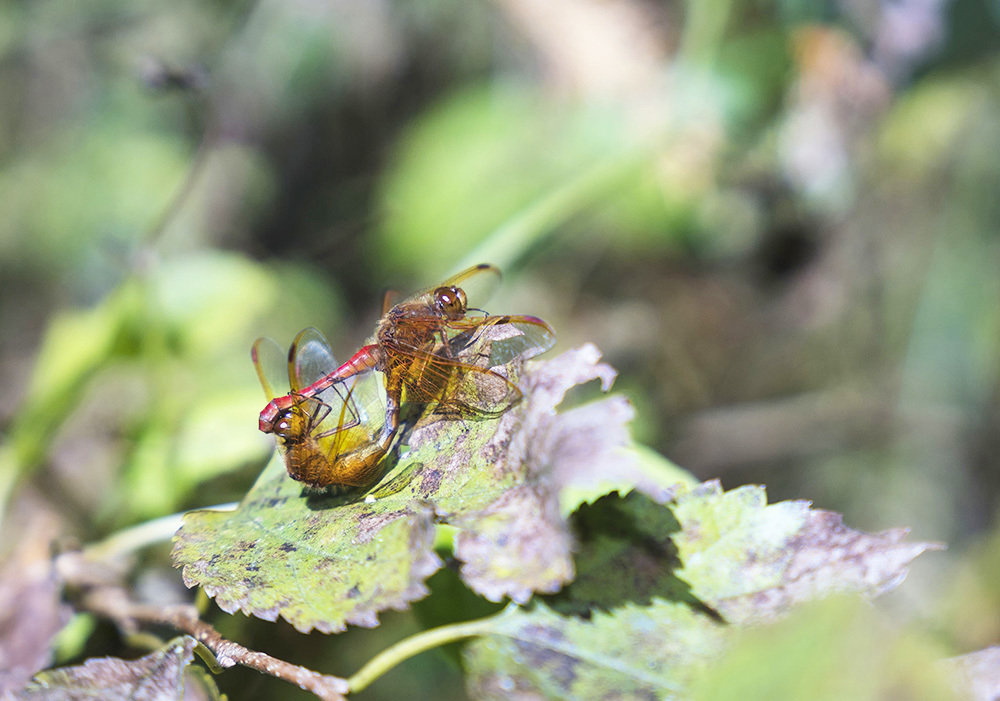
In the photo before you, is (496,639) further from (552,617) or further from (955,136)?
(955,136)

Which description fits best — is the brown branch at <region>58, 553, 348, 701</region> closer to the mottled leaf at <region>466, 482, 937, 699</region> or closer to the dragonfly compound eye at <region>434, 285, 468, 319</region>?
the mottled leaf at <region>466, 482, 937, 699</region>

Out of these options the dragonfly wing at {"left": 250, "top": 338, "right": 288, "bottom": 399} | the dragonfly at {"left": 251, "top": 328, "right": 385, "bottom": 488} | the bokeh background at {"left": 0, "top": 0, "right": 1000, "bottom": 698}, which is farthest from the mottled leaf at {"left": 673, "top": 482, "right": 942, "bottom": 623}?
the bokeh background at {"left": 0, "top": 0, "right": 1000, "bottom": 698}

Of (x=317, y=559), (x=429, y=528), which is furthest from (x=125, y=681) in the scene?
(x=429, y=528)

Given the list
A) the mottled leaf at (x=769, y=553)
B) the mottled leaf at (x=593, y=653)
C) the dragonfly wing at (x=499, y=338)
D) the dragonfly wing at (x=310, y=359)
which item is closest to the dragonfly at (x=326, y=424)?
the dragonfly wing at (x=310, y=359)

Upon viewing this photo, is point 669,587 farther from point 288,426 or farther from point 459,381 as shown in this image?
point 288,426

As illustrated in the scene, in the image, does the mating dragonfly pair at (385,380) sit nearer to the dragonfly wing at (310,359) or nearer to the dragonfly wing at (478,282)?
the dragonfly wing at (310,359)

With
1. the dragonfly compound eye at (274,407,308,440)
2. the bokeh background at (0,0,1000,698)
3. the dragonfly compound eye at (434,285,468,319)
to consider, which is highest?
the bokeh background at (0,0,1000,698)

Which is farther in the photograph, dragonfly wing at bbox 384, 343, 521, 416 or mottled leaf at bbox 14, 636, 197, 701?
dragonfly wing at bbox 384, 343, 521, 416
